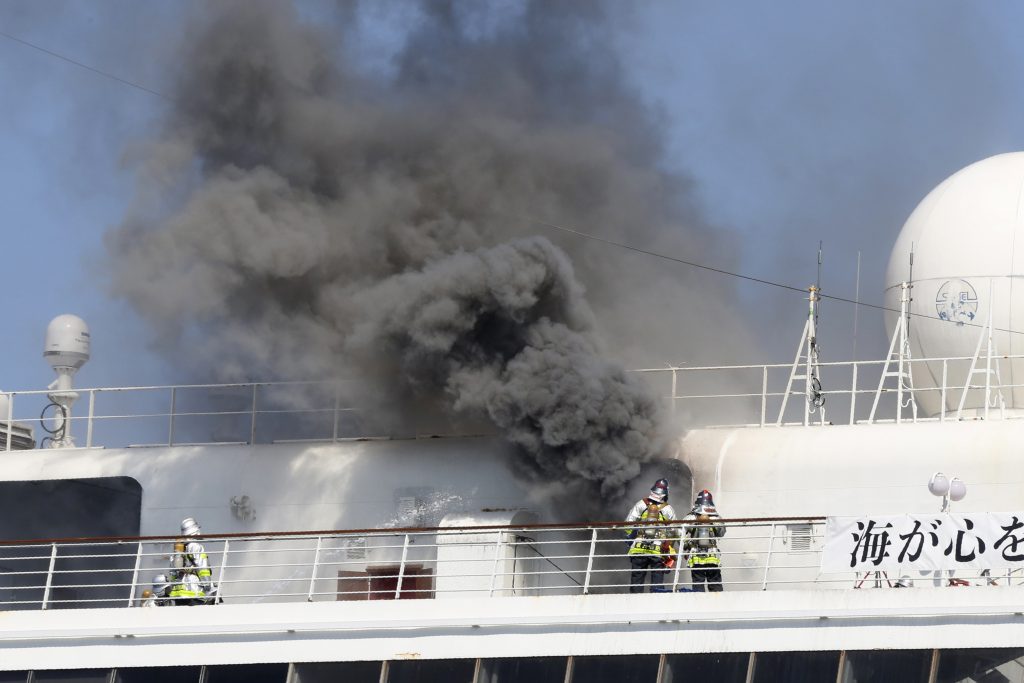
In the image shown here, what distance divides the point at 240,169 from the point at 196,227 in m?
1.32

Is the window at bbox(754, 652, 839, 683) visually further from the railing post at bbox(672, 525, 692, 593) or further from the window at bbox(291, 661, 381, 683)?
the window at bbox(291, 661, 381, 683)

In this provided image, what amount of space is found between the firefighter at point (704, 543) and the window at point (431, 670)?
2647 millimetres

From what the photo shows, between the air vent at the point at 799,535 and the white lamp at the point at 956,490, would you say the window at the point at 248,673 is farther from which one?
the white lamp at the point at 956,490

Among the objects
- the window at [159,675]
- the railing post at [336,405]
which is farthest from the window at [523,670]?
the railing post at [336,405]

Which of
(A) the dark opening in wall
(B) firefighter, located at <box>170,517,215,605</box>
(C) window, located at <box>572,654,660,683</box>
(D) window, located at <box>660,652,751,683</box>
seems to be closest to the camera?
(D) window, located at <box>660,652,751,683</box>

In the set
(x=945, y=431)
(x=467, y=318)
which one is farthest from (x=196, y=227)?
(x=945, y=431)

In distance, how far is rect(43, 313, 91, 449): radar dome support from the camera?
26.0 m

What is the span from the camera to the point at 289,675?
56.4ft

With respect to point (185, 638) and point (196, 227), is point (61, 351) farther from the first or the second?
point (185, 638)

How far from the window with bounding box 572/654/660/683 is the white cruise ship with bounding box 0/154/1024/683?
2cm

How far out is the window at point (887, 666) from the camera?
50.3 ft

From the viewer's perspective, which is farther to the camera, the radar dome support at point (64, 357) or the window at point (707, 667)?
the radar dome support at point (64, 357)

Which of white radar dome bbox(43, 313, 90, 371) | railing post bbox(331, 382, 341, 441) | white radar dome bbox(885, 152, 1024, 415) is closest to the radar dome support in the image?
white radar dome bbox(43, 313, 90, 371)

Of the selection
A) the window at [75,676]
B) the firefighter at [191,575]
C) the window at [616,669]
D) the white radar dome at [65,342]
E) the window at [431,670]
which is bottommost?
the window at [75,676]
